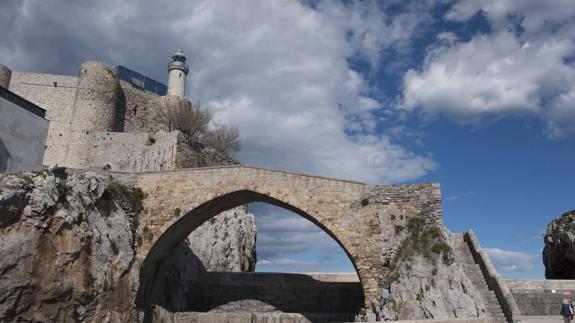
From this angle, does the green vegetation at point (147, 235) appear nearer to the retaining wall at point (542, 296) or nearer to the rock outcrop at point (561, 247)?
the retaining wall at point (542, 296)

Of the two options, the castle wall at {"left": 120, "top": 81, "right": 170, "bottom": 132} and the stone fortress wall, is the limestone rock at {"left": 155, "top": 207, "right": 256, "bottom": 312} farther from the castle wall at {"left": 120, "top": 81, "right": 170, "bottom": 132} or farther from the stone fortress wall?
the castle wall at {"left": 120, "top": 81, "right": 170, "bottom": 132}

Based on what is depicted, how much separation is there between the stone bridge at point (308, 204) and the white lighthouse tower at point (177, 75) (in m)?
17.1

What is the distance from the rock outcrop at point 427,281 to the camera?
13.6 m

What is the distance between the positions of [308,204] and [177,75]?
→ 22.0m

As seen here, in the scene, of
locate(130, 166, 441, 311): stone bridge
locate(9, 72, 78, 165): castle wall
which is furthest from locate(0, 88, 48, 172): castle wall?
locate(9, 72, 78, 165): castle wall

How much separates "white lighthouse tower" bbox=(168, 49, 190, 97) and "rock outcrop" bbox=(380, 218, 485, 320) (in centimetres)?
2358

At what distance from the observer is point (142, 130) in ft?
94.3

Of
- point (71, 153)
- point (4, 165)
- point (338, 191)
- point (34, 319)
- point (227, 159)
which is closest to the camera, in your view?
point (34, 319)

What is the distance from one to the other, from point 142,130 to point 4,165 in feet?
50.0

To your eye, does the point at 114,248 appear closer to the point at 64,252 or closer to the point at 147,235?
the point at 147,235

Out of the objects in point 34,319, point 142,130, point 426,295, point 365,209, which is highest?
point 142,130

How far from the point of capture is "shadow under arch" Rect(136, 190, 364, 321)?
17.1 meters

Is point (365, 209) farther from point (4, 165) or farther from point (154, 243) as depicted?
point (4, 165)

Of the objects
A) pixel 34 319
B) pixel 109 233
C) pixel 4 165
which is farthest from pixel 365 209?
pixel 4 165
